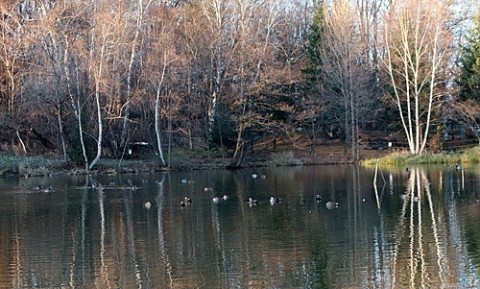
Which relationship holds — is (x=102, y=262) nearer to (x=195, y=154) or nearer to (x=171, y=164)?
(x=171, y=164)

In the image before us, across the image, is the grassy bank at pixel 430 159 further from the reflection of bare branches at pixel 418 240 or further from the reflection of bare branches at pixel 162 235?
the reflection of bare branches at pixel 162 235

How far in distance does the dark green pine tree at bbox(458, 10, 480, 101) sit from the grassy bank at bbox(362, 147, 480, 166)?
18.2ft

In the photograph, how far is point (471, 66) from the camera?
5412 centimetres

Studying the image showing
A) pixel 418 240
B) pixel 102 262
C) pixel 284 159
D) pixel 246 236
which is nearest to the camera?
pixel 102 262

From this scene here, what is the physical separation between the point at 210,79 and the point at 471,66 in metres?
18.2

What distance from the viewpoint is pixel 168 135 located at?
51.4 m

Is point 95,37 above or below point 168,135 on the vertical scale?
above

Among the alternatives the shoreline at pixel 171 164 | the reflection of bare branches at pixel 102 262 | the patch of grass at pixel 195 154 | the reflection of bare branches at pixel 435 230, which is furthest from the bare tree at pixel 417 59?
the reflection of bare branches at pixel 102 262

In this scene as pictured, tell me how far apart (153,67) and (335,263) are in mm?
34554

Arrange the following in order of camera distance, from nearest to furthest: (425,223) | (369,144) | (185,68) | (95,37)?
(425,223)
(95,37)
(185,68)
(369,144)

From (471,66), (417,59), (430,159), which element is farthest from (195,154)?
(471,66)

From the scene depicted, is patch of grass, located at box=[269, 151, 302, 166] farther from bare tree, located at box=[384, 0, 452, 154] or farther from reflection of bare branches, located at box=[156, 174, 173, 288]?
reflection of bare branches, located at box=[156, 174, 173, 288]

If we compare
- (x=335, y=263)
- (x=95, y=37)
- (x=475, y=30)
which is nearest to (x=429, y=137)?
(x=475, y=30)

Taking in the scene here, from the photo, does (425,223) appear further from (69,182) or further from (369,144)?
(369,144)
